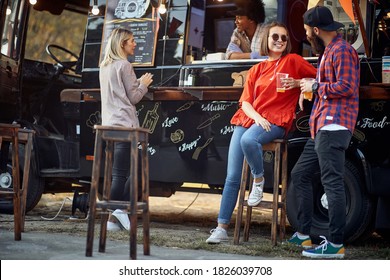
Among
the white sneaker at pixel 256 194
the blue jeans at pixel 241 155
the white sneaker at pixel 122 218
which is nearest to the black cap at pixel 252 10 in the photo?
the blue jeans at pixel 241 155

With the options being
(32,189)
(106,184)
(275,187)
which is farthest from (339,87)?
(32,189)

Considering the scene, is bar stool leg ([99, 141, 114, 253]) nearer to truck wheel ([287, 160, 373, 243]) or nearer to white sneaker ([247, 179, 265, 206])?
white sneaker ([247, 179, 265, 206])

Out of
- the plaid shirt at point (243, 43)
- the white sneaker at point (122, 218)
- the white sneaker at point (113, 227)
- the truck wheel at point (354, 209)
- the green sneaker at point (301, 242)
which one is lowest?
the white sneaker at point (113, 227)

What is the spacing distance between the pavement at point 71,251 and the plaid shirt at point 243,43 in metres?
1.88

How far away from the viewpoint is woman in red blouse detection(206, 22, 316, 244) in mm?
5922

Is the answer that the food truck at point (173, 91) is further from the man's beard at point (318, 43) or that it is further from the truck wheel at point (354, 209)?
the man's beard at point (318, 43)

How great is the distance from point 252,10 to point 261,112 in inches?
66.1

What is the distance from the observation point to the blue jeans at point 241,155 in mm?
5891

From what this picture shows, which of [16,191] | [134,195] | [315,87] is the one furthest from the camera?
[16,191]

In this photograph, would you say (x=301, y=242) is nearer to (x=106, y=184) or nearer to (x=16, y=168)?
(x=106, y=184)

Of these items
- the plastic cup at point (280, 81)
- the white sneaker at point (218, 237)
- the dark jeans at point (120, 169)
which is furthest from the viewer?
the dark jeans at point (120, 169)

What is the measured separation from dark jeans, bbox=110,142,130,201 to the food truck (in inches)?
15.4

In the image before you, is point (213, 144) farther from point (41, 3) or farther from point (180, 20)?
point (41, 3)

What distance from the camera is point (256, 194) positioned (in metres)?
5.98
